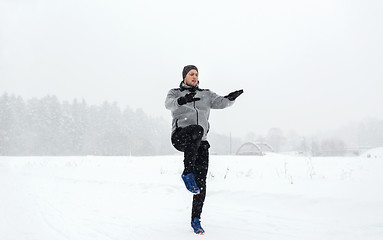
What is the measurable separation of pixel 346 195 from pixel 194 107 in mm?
2716

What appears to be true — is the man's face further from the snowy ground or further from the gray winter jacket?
the snowy ground

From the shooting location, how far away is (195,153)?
309 cm

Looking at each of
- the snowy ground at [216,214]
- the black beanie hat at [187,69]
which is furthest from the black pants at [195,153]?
the black beanie hat at [187,69]

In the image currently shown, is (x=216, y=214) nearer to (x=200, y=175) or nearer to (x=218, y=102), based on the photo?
(x=200, y=175)

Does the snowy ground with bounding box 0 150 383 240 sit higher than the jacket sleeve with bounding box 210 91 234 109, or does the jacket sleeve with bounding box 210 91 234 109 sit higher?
the jacket sleeve with bounding box 210 91 234 109

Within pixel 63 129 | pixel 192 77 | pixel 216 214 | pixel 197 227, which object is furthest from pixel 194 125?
pixel 63 129

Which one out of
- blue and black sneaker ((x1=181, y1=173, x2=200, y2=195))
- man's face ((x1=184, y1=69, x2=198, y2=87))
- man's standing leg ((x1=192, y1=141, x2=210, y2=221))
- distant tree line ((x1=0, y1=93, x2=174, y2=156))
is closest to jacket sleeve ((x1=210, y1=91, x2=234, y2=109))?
man's face ((x1=184, y1=69, x2=198, y2=87))

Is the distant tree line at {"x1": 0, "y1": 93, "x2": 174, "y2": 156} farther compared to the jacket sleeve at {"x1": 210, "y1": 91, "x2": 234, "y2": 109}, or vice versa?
the distant tree line at {"x1": 0, "y1": 93, "x2": 174, "y2": 156}

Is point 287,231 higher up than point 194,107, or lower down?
lower down

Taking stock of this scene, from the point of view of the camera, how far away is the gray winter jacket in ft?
10.6

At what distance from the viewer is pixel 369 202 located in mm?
3689

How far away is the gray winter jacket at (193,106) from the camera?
3.22 metres

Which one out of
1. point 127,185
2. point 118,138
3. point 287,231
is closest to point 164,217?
point 287,231

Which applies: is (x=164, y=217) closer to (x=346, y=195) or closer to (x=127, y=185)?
(x=346, y=195)
